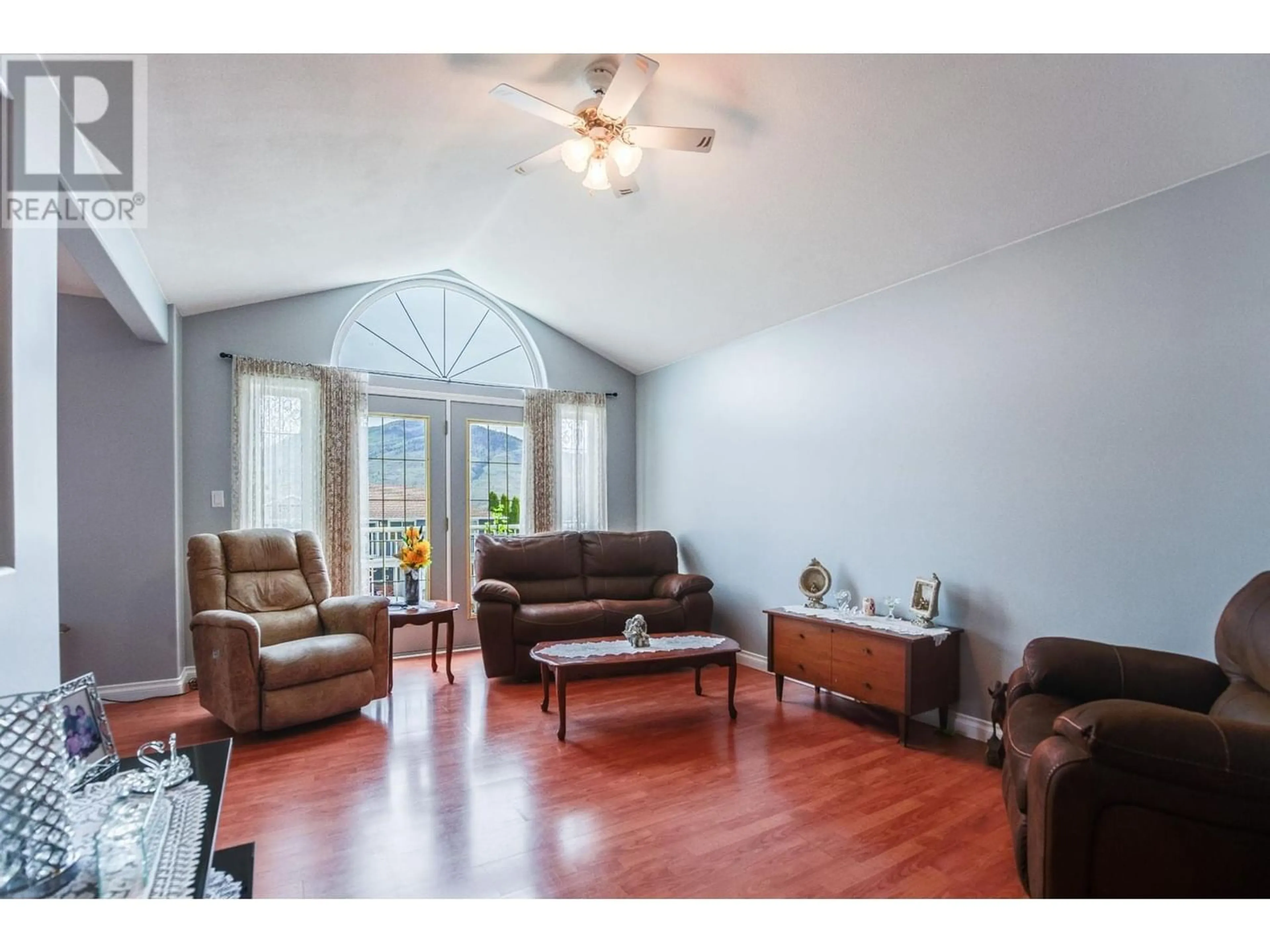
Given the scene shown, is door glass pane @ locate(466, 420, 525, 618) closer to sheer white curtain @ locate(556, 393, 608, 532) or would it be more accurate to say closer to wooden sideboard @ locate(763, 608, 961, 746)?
sheer white curtain @ locate(556, 393, 608, 532)

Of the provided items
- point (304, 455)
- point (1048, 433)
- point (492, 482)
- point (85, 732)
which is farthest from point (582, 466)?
point (85, 732)

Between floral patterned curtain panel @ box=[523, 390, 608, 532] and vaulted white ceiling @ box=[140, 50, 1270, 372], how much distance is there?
5.06ft


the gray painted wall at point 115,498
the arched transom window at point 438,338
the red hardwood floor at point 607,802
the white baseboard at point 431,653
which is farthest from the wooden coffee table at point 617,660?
the arched transom window at point 438,338

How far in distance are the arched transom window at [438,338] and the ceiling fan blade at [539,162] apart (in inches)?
111

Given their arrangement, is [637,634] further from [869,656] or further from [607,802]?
[869,656]

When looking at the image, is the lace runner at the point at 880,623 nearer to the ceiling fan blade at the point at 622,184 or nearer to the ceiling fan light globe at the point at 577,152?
the ceiling fan blade at the point at 622,184

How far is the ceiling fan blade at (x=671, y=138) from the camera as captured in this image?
2.47 meters

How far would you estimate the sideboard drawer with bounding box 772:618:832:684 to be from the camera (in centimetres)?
371

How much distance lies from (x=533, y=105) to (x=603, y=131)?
1.06 feet

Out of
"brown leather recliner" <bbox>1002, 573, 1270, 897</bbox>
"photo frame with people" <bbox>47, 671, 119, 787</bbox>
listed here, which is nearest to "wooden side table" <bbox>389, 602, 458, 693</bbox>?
"photo frame with people" <bbox>47, 671, 119, 787</bbox>

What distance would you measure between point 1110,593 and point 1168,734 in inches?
59.3

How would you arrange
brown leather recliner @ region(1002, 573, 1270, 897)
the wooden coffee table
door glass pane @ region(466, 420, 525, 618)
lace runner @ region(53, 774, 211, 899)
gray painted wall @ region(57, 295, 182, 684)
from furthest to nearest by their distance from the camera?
door glass pane @ region(466, 420, 525, 618) < gray painted wall @ region(57, 295, 182, 684) < the wooden coffee table < brown leather recliner @ region(1002, 573, 1270, 897) < lace runner @ region(53, 774, 211, 899)

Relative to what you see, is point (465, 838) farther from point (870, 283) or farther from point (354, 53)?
point (870, 283)

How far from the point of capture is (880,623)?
351 centimetres
